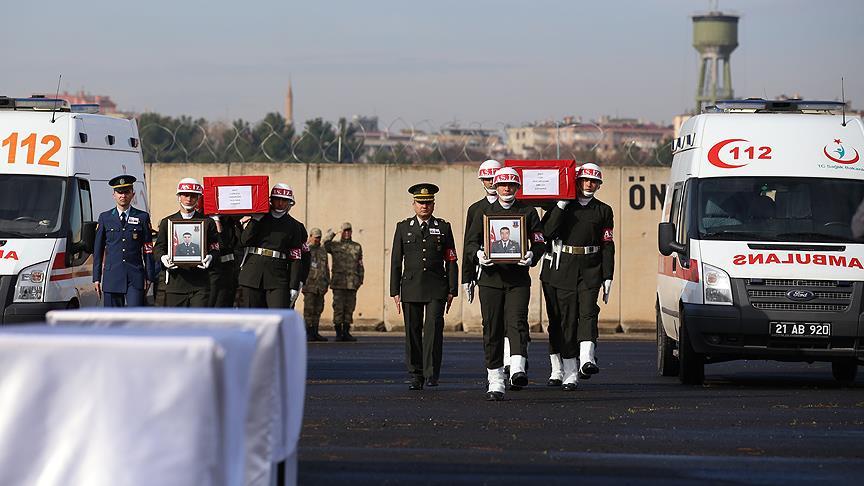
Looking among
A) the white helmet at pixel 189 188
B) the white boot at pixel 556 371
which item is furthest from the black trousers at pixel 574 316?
the white helmet at pixel 189 188

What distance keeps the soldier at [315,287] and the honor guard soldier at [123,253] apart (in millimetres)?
9028

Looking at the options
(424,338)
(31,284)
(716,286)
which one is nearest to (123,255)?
(31,284)

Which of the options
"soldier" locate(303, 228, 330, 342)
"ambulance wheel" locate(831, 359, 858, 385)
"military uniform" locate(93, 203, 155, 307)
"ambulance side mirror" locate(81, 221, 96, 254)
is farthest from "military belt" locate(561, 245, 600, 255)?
"soldier" locate(303, 228, 330, 342)

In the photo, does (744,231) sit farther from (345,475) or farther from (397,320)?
(397,320)

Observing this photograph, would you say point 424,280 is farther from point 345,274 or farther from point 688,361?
point 345,274

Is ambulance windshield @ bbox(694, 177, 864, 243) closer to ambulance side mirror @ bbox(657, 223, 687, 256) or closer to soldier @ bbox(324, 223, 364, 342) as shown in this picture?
ambulance side mirror @ bbox(657, 223, 687, 256)

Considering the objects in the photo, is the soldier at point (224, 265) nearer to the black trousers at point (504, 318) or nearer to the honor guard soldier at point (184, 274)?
the honor guard soldier at point (184, 274)

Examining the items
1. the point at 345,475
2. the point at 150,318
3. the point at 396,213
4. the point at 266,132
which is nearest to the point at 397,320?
the point at 396,213

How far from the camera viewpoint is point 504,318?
15.0m

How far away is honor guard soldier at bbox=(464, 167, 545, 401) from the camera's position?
1468cm

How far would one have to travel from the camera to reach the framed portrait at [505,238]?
582 inches

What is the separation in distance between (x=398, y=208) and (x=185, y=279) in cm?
1452

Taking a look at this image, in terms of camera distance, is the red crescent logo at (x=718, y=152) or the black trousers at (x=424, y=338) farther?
the red crescent logo at (x=718, y=152)

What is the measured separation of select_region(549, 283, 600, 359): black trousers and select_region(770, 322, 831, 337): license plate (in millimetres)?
1745
